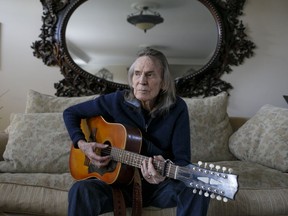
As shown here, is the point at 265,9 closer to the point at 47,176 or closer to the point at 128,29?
the point at 128,29

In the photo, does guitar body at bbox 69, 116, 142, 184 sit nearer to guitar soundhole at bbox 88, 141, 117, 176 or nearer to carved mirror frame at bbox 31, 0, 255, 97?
guitar soundhole at bbox 88, 141, 117, 176

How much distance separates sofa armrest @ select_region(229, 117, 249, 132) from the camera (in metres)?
2.53

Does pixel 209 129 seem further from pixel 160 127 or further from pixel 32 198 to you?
pixel 32 198

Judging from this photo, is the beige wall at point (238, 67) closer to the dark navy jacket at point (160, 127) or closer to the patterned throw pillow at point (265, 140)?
the patterned throw pillow at point (265, 140)

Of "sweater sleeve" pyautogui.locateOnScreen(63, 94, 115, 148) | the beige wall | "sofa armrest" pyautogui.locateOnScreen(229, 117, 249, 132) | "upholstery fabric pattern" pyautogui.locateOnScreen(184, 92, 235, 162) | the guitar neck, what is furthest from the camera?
the beige wall

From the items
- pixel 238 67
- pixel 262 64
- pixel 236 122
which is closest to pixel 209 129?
pixel 236 122

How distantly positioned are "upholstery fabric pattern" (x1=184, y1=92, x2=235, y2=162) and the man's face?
740 millimetres

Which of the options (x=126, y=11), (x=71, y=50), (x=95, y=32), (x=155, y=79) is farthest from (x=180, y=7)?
(x=155, y=79)

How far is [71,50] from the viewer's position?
2.61 m

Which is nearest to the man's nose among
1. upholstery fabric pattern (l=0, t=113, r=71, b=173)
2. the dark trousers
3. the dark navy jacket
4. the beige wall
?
the dark navy jacket

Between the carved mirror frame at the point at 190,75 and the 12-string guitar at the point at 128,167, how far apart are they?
870 millimetres

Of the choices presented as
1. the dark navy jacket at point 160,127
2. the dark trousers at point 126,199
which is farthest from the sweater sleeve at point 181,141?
the dark trousers at point 126,199

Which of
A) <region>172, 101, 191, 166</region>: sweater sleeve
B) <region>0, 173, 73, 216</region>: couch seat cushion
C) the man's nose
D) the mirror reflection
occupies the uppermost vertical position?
the mirror reflection

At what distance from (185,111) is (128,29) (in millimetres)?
1206
